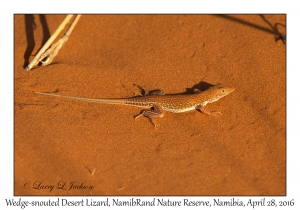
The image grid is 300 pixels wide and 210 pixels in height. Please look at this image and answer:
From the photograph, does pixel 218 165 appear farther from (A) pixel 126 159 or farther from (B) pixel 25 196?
(B) pixel 25 196

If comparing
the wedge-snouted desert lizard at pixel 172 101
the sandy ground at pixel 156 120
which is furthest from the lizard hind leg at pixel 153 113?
the sandy ground at pixel 156 120

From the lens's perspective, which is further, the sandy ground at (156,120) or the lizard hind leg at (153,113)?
the lizard hind leg at (153,113)

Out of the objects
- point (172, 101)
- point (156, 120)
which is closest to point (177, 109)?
point (172, 101)

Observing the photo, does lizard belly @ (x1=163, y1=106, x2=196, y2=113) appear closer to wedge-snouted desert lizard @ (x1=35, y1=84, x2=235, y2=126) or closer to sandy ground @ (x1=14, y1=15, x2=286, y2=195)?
wedge-snouted desert lizard @ (x1=35, y1=84, x2=235, y2=126)

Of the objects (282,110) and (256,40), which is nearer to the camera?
(282,110)

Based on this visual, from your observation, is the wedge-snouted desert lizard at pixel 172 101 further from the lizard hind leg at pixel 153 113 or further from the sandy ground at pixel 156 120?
the sandy ground at pixel 156 120

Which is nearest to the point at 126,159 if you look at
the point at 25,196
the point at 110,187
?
the point at 110,187

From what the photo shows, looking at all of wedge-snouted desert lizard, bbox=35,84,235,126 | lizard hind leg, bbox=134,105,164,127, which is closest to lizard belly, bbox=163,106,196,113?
wedge-snouted desert lizard, bbox=35,84,235,126

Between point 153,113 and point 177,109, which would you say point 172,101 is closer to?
point 177,109
